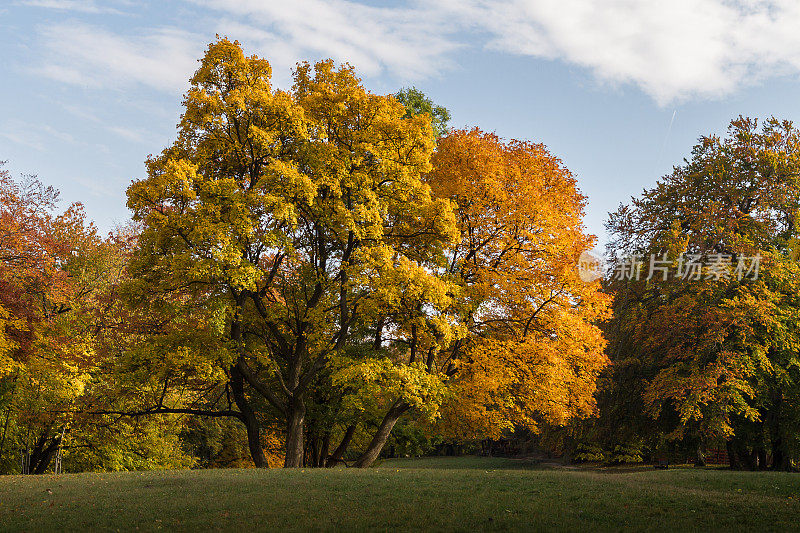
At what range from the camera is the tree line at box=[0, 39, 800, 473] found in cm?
2009

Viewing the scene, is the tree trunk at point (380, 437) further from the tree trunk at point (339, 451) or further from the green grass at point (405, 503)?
the green grass at point (405, 503)

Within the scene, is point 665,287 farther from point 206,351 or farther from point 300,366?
point 206,351

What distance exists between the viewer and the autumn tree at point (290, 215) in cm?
1936

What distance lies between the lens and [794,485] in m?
14.8

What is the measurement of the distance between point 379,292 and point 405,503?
8126 mm

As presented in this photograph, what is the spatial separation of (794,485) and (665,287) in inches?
453

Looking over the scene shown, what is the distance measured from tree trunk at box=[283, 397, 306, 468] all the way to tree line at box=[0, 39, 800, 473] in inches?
2.9

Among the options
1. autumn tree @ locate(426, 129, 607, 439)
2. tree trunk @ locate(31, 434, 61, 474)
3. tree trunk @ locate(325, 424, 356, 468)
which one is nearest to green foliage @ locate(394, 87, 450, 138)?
autumn tree @ locate(426, 129, 607, 439)

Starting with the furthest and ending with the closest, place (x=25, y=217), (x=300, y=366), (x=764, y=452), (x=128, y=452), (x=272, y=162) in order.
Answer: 1. (x=128, y=452)
2. (x=764, y=452)
3. (x=25, y=217)
4. (x=300, y=366)
5. (x=272, y=162)

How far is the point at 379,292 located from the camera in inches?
765

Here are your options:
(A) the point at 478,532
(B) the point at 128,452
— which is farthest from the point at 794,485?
(B) the point at 128,452

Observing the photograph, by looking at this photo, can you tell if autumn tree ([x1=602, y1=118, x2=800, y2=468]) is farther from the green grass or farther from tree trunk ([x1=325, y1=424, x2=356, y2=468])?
tree trunk ([x1=325, y1=424, x2=356, y2=468])

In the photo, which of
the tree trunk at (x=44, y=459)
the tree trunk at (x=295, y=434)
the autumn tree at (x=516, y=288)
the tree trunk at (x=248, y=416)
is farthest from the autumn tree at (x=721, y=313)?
the tree trunk at (x=44, y=459)

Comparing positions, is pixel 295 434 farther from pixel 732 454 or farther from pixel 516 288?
pixel 732 454
